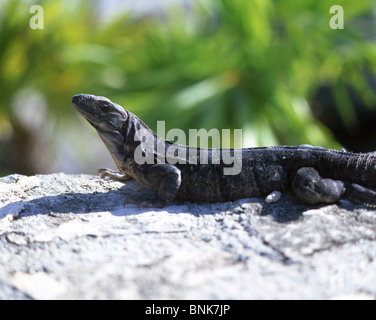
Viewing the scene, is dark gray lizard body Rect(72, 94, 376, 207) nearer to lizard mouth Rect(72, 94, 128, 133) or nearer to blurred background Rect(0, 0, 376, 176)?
lizard mouth Rect(72, 94, 128, 133)

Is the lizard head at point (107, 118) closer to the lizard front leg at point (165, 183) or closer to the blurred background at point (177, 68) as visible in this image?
the lizard front leg at point (165, 183)

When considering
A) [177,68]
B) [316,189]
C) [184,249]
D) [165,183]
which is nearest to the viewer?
[184,249]

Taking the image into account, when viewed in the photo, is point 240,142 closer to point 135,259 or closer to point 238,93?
point 238,93

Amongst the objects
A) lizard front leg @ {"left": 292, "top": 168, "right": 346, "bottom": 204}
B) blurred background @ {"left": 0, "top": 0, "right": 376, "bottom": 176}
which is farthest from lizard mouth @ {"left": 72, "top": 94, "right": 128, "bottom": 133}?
blurred background @ {"left": 0, "top": 0, "right": 376, "bottom": 176}


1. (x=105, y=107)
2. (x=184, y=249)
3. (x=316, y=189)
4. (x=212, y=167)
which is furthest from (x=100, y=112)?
(x=316, y=189)

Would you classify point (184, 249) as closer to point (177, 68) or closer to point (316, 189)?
point (316, 189)

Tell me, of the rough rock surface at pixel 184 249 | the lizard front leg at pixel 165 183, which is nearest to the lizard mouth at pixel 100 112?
the lizard front leg at pixel 165 183

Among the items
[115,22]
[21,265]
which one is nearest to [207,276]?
Result: [21,265]
